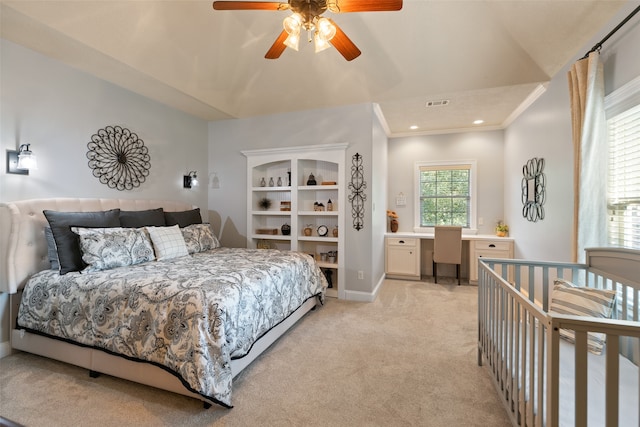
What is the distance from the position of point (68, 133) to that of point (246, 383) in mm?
2890

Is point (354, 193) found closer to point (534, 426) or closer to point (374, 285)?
point (374, 285)

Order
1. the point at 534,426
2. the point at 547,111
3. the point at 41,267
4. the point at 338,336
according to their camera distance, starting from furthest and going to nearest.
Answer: the point at 547,111, the point at 338,336, the point at 41,267, the point at 534,426

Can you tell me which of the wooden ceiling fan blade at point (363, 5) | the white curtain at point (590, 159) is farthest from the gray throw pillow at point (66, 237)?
the white curtain at point (590, 159)

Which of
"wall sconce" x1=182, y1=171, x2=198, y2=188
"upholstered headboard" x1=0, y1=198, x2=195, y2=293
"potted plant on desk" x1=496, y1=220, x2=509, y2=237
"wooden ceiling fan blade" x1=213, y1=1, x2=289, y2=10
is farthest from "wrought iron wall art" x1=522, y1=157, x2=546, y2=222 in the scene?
"upholstered headboard" x1=0, y1=198, x2=195, y2=293

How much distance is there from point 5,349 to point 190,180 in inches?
101

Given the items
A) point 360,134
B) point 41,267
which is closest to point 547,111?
point 360,134

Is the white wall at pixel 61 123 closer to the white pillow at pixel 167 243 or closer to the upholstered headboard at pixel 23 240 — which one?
the upholstered headboard at pixel 23 240

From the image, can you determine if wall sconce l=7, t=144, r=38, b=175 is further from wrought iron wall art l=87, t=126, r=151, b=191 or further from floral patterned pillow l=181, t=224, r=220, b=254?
floral patterned pillow l=181, t=224, r=220, b=254

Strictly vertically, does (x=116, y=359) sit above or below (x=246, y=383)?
above

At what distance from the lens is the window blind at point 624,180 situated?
1928 mm

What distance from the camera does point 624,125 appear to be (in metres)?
2.03

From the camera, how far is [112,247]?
8.07 feet

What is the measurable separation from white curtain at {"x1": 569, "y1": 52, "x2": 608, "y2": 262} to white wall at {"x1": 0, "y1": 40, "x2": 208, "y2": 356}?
4.42 m

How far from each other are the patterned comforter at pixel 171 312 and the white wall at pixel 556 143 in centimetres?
287
